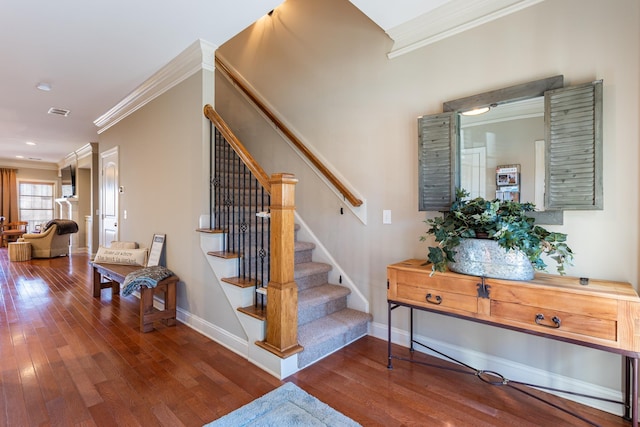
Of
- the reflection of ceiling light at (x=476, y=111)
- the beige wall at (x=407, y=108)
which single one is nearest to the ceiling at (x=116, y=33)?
the beige wall at (x=407, y=108)

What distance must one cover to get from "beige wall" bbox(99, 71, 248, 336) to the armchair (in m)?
4.56

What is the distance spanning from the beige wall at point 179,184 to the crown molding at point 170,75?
7 cm

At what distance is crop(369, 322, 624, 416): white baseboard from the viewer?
1.79 m

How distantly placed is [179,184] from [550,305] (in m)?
3.24

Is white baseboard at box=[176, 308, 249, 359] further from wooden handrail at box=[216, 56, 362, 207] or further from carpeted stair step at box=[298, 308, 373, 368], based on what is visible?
wooden handrail at box=[216, 56, 362, 207]

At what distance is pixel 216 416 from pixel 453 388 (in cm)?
149

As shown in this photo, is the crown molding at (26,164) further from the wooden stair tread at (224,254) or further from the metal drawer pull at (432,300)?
the metal drawer pull at (432,300)

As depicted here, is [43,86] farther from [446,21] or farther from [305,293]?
[446,21]

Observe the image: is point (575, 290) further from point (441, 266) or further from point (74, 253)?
point (74, 253)

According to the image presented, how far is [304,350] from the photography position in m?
2.23

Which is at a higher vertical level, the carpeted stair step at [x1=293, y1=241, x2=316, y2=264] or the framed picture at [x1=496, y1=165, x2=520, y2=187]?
the framed picture at [x1=496, y1=165, x2=520, y2=187]

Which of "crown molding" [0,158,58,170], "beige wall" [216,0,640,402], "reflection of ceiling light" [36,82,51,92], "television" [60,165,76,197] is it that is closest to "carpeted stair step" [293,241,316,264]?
"beige wall" [216,0,640,402]

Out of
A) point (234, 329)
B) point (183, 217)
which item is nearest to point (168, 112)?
point (183, 217)

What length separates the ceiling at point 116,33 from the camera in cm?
227
